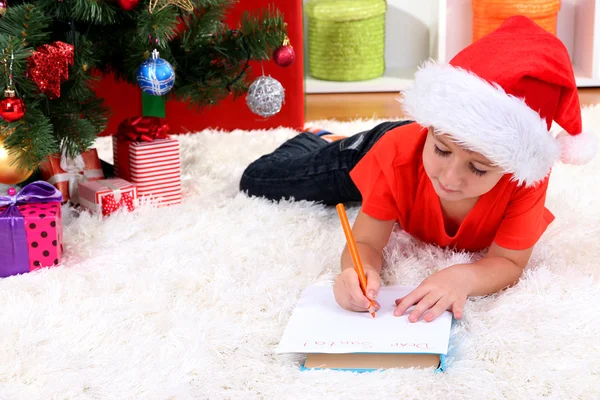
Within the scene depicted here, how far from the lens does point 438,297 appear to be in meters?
0.94

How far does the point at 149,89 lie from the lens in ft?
4.41

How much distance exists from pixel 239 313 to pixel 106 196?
0.49m

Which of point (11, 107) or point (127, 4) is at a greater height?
point (127, 4)

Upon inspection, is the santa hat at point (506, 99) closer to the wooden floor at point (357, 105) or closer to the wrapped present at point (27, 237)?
the wrapped present at point (27, 237)

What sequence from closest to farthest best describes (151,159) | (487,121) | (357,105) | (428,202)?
(487,121), (428,202), (151,159), (357,105)

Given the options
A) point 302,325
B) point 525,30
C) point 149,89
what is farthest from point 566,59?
point 149,89

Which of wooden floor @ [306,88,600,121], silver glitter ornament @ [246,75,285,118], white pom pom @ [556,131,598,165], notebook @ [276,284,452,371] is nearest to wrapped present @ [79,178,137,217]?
silver glitter ornament @ [246,75,285,118]

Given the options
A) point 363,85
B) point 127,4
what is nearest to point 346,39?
point 363,85

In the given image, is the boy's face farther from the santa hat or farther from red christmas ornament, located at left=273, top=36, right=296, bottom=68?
red christmas ornament, located at left=273, top=36, right=296, bottom=68

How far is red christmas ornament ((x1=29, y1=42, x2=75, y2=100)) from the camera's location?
47.5 inches

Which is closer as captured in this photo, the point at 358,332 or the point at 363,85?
the point at 358,332

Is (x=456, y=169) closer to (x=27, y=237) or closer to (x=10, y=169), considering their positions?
(x=27, y=237)

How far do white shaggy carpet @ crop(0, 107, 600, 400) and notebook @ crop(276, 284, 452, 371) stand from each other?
2 cm

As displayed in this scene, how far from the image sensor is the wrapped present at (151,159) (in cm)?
145
